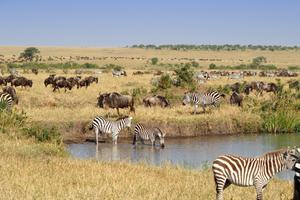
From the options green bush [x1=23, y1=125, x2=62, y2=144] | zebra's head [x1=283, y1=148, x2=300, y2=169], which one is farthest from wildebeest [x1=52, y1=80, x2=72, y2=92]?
zebra's head [x1=283, y1=148, x2=300, y2=169]

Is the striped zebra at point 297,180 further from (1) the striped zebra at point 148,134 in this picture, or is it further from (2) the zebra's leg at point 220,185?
(1) the striped zebra at point 148,134

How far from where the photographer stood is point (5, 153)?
15477 mm

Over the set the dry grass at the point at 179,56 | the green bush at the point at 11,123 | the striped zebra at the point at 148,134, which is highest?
the green bush at the point at 11,123

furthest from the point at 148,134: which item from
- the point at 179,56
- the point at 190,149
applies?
the point at 179,56

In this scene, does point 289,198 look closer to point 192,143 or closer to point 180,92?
point 192,143

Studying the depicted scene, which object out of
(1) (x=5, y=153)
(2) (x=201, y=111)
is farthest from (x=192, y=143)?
(1) (x=5, y=153)

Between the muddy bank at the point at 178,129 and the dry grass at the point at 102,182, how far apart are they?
11.8 m

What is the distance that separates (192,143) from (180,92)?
12617mm

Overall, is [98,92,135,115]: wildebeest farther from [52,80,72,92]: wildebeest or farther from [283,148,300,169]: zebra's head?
[283,148,300,169]: zebra's head

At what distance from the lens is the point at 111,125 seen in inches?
1030

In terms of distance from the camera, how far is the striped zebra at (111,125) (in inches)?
1021

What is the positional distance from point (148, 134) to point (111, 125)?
1.80 metres

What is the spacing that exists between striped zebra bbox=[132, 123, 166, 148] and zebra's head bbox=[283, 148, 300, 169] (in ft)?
50.1

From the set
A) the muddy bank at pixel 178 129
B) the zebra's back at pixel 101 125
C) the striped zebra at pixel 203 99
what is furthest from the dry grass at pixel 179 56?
the zebra's back at pixel 101 125
